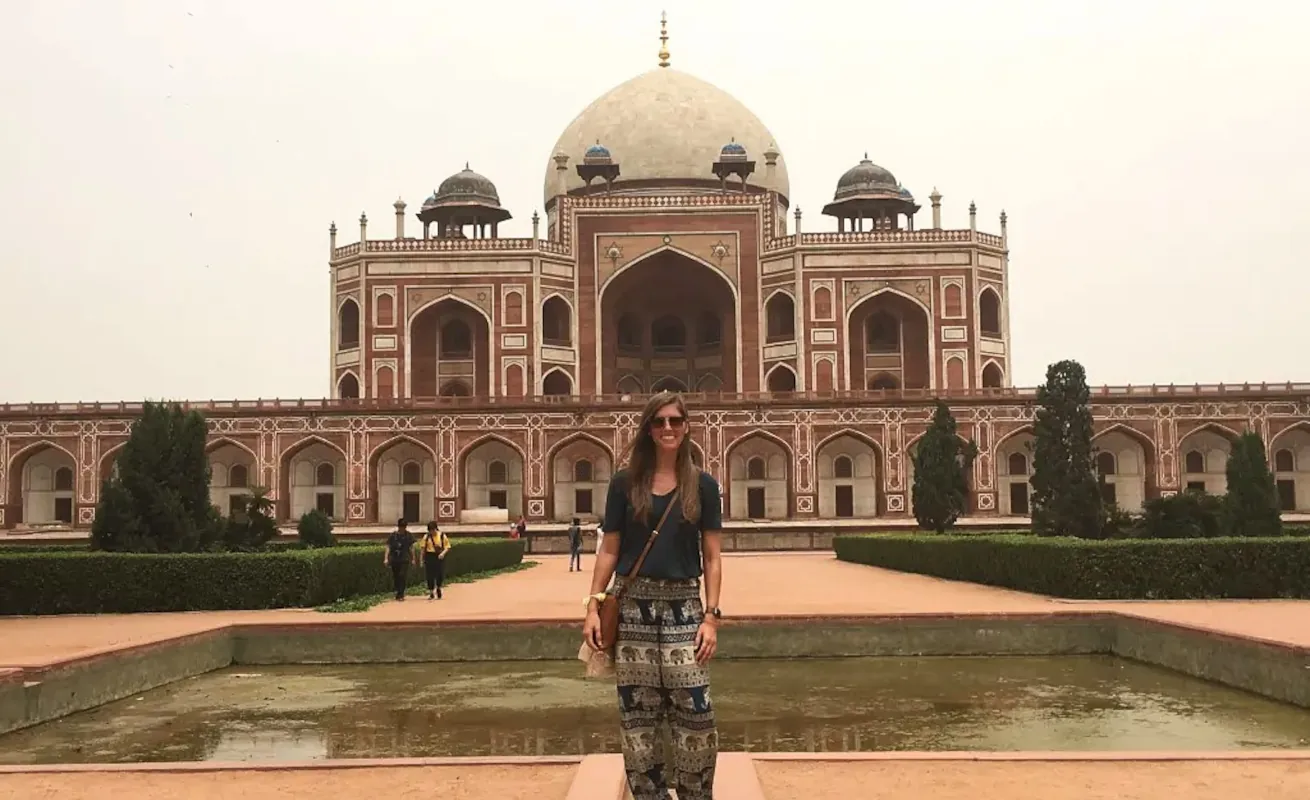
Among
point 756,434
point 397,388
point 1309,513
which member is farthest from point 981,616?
point 397,388

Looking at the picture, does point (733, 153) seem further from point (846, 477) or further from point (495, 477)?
point (495, 477)

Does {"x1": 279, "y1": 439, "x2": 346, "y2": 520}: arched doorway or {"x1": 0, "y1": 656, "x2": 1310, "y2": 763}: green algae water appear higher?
{"x1": 279, "y1": 439, "x2": 346, "y2": 520}: arched doorway

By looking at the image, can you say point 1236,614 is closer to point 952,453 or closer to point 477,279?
point 952,453

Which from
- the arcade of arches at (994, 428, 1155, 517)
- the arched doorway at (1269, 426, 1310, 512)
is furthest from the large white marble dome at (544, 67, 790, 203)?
the arched doorway at (1269, 426, 1310, 512)

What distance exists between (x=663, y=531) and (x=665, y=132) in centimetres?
3861

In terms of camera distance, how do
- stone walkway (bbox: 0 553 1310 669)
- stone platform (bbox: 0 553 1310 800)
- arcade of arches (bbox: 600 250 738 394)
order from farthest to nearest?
arcade of arches (bbox: 600 250 738 394)
stone walkway (bbox: 0 553 1310 669)
stone platform (bbox: 0 553 1310 800)

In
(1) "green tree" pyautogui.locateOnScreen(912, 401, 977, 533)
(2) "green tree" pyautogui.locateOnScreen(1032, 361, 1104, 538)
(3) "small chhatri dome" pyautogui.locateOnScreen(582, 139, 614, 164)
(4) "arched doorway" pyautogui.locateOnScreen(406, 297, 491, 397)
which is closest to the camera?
(2) "green tree" pyautogui.locateOnScreen(1032, 361, 1104, 538)

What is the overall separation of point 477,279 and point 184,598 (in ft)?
84.6

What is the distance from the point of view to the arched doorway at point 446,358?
3741 centimetres

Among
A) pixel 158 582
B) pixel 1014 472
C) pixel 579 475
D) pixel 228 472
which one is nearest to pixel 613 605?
pixel 158 582

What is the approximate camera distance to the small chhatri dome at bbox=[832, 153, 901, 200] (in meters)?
38.7

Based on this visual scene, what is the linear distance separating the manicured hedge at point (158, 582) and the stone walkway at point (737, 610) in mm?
265

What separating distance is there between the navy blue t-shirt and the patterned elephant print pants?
4cm

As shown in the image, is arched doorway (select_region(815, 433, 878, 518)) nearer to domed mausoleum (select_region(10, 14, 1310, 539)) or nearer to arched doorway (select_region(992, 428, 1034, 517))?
domed mausoleum (select_region(10, 14, 1310, 539))
